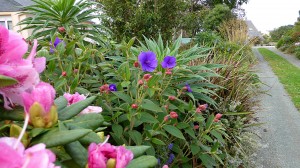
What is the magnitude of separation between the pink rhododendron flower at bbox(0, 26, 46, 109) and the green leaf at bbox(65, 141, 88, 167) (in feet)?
0.47

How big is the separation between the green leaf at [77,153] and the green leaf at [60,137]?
5cm

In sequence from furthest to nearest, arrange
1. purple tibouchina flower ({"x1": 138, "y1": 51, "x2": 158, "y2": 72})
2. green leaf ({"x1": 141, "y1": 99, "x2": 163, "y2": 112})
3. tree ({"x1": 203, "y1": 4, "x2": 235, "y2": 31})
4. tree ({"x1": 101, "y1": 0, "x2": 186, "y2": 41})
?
tree ({"x1": 203, "y1": 4, "x2": 235, "y2": 31}), tree ({"x1": 101, "y1": 0, "x2": 186, "y2": 41}), purple tibouchina flower ({"x1": 138, "y1": 51, "x2": 158, "y2": 72}), green leaf ({"x1": 141, "y1": 99, "x2": 163, "y2": 112})

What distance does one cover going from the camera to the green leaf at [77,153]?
62 centimetres

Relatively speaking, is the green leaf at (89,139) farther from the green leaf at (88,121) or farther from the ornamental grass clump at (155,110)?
the ornamental grass clump at (155,110)

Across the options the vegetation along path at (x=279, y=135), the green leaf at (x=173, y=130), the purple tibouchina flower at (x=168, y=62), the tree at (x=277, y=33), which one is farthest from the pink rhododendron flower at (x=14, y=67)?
the tree at (x=277, y=33)

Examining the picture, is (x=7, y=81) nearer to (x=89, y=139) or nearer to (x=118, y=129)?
(x=89, y=139)

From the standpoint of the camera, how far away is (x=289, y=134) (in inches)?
189

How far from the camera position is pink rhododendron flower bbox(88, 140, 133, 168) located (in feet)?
1.83

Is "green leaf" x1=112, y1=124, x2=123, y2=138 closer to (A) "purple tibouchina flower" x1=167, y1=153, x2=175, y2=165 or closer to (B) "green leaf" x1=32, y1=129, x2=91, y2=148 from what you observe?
(A) "purple tibouchina flower" x1=167, y1=153, x2=175, y2=165

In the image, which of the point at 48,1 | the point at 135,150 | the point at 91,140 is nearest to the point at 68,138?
the point at 91,140

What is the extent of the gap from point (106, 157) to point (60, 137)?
0.09m

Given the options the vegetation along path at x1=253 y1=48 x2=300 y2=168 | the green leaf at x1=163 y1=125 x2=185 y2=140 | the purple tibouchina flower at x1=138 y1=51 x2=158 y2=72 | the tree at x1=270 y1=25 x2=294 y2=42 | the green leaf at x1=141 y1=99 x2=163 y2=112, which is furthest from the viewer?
the tree at x1=270 y1=25 x2=294 y2=42

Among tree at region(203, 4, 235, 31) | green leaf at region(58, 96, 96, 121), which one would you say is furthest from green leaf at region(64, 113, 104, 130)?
tree at region(203, 4, 235, 31)

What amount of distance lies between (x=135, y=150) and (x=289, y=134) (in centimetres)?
464
